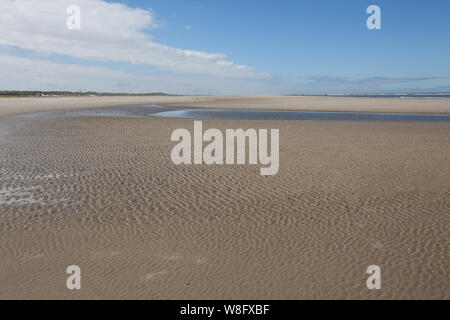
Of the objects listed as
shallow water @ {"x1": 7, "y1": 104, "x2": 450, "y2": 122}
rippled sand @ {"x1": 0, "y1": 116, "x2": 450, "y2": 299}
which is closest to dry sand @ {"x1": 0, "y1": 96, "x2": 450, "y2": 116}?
shallow water @ {"x1": 7, "y1": 104, "x2": 450, "y2": 122}

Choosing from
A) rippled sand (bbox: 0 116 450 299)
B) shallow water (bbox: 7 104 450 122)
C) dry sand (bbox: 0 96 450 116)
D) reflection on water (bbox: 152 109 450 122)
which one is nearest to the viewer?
rippled sand (bbox: 0 116 450 299)

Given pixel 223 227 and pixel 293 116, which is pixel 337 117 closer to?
pixel 293 116

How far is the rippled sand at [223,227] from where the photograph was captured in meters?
5.84

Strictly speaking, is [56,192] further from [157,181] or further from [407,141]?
[407,141]

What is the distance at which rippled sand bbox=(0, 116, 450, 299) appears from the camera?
5840 mm

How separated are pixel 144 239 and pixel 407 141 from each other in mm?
18807

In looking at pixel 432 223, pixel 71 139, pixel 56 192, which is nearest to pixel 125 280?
pixel 56 192

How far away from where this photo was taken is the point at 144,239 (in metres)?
7.55

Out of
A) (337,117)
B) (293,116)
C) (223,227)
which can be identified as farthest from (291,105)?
(223,227)

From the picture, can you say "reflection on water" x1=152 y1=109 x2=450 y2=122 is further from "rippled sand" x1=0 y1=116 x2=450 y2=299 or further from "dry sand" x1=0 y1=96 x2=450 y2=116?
"rippled sand" x1=0 y1=116 x2=450 y2=299

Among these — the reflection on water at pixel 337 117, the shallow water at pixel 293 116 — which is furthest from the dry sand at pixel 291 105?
the reflection on water at pixel 337 117

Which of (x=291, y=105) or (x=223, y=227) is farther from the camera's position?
(x=291, y=105)

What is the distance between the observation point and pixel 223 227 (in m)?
8.24

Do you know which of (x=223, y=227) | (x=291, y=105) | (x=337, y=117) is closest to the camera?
(x=223, y=227)
